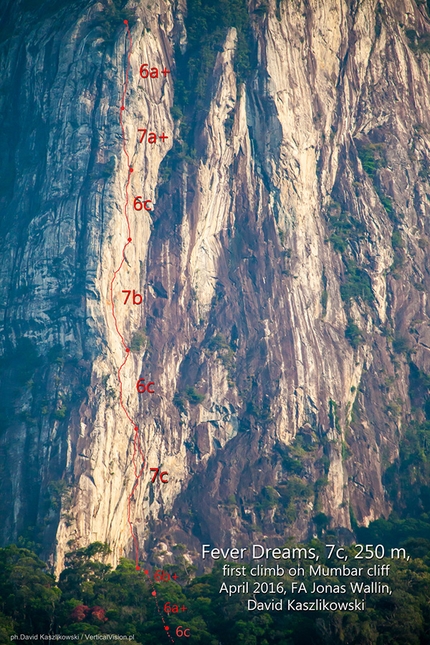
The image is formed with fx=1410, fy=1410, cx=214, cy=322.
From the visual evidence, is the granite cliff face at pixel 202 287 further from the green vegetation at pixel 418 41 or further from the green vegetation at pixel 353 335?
the green vegetation at pixel 418 41

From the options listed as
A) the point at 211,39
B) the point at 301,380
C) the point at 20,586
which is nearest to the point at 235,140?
the point at 211,39

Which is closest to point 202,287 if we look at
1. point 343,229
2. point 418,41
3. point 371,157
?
point 343,229

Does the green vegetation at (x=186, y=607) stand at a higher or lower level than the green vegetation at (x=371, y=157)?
lower

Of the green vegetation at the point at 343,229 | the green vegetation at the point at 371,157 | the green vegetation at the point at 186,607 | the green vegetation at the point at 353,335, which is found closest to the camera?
the green vegetation at the point at 186,607

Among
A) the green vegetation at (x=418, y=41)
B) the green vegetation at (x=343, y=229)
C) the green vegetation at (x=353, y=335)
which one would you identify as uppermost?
the green vegetation at (x=418, y=41)

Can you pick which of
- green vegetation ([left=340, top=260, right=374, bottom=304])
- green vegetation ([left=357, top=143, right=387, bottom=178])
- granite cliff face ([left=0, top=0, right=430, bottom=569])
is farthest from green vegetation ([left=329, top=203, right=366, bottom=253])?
green vegetation ([left=357, top=143, right=387, bottom=178])

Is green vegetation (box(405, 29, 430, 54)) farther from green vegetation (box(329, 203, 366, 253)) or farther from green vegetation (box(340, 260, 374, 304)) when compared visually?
green vegetation (box(340, 260, 374, 304))

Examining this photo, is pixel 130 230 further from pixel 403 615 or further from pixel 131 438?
pixel 403 615

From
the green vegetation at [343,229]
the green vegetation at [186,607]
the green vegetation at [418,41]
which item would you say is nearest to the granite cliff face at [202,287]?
the green vegetation at [343,229]
